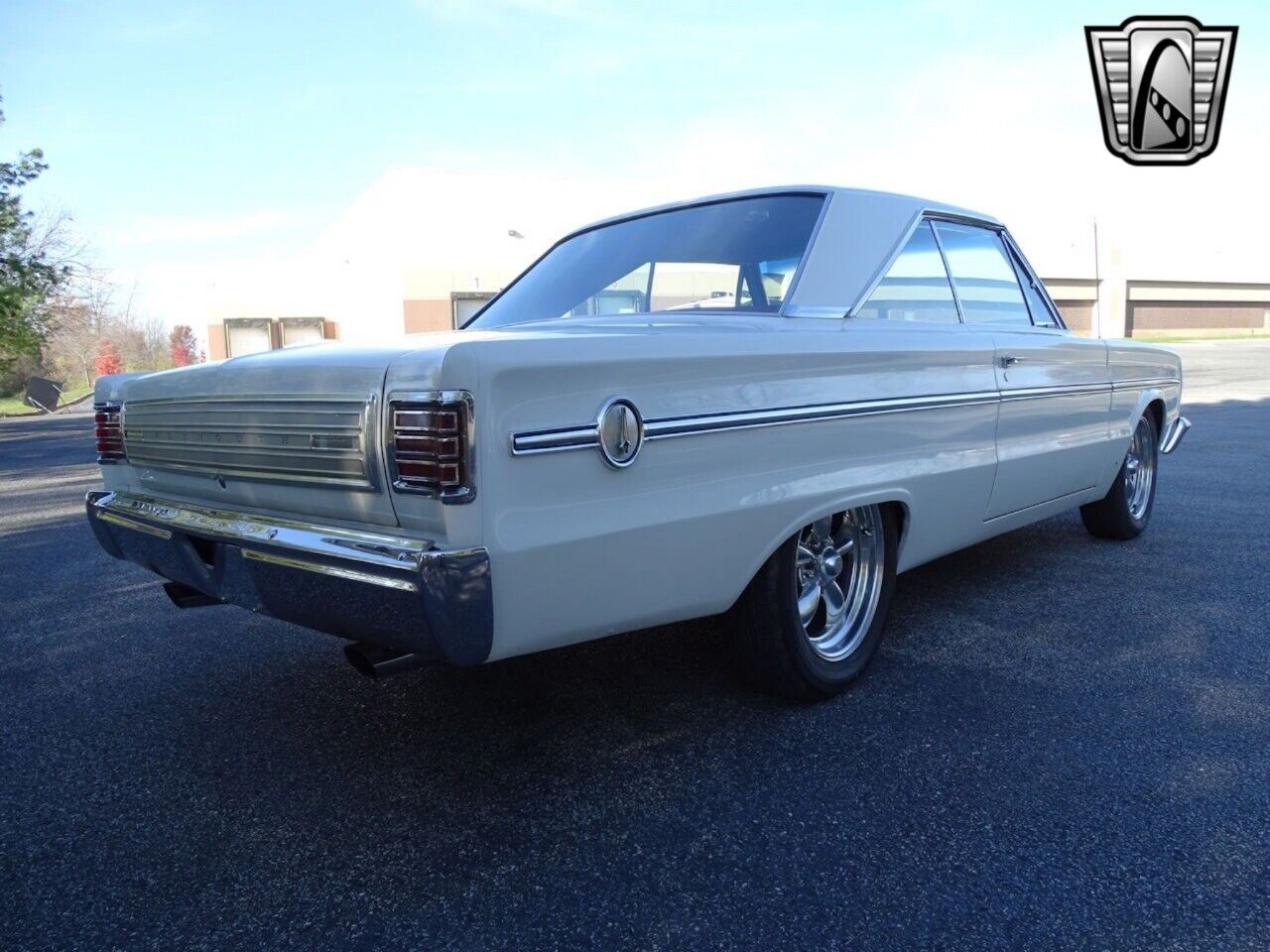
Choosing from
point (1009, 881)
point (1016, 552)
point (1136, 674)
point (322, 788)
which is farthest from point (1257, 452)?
point (322, 788)

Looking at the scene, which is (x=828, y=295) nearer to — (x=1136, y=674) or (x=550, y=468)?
(x=550, y=468)

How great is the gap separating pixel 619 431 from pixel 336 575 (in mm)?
693

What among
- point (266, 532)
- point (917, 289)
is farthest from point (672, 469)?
point (917, 289)

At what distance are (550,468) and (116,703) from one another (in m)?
2.02

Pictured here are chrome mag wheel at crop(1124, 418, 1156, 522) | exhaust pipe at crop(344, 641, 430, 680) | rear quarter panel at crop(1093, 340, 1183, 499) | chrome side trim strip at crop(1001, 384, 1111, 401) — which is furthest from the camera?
chrome mag wheel at crop(1124, 418, 1156, 522)

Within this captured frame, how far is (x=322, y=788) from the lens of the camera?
246cm

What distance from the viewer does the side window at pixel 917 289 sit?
320 cm

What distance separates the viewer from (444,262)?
3419cm

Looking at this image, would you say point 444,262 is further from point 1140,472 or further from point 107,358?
point 1140,472

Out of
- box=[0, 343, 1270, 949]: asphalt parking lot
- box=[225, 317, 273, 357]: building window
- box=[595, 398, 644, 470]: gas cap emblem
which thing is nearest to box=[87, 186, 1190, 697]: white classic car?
box=[595, 398, 644, 470]: gas cap emblem

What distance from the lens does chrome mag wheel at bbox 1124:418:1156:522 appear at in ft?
16.7

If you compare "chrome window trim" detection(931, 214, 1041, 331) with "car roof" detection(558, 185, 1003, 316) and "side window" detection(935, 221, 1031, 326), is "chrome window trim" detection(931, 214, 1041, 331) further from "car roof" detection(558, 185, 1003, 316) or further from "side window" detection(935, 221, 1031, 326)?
"car roof" detection(558, 185, 1003, 316)

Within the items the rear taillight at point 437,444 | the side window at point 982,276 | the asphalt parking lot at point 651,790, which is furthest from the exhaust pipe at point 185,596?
the side window at point 982,276

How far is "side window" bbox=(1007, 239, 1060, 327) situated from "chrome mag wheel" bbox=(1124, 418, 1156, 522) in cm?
112
